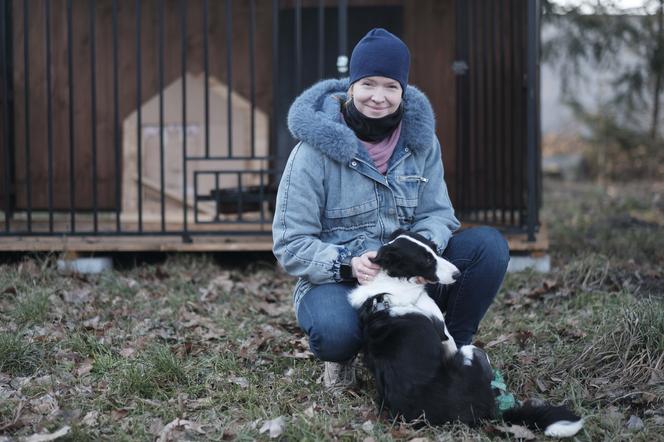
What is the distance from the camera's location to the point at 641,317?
379 cm

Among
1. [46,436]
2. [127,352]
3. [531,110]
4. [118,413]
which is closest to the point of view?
[46,436]

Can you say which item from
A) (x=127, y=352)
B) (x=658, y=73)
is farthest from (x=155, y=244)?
(x=658, y=73)

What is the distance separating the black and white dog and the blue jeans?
14cm

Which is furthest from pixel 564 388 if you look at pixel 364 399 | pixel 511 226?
pixel 511 226

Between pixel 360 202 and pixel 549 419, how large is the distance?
1.19 m

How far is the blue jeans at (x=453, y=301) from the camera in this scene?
3379 mm

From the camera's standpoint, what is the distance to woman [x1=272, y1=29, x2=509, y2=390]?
3.42m

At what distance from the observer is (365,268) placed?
326cm

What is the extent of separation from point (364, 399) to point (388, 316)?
20.2 inches

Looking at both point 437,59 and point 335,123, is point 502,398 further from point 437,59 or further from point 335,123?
point 437,59

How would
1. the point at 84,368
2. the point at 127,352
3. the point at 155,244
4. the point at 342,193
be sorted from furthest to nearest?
the point at 155,244
the point at 127,352
the point at 84,368
the point at 342,193

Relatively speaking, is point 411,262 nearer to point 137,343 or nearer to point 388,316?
point 388,316

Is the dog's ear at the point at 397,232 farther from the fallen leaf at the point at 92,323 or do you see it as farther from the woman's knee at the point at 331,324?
the fallen leaf at the point at 92,323

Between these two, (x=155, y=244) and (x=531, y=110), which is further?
(x=155, y=244)
